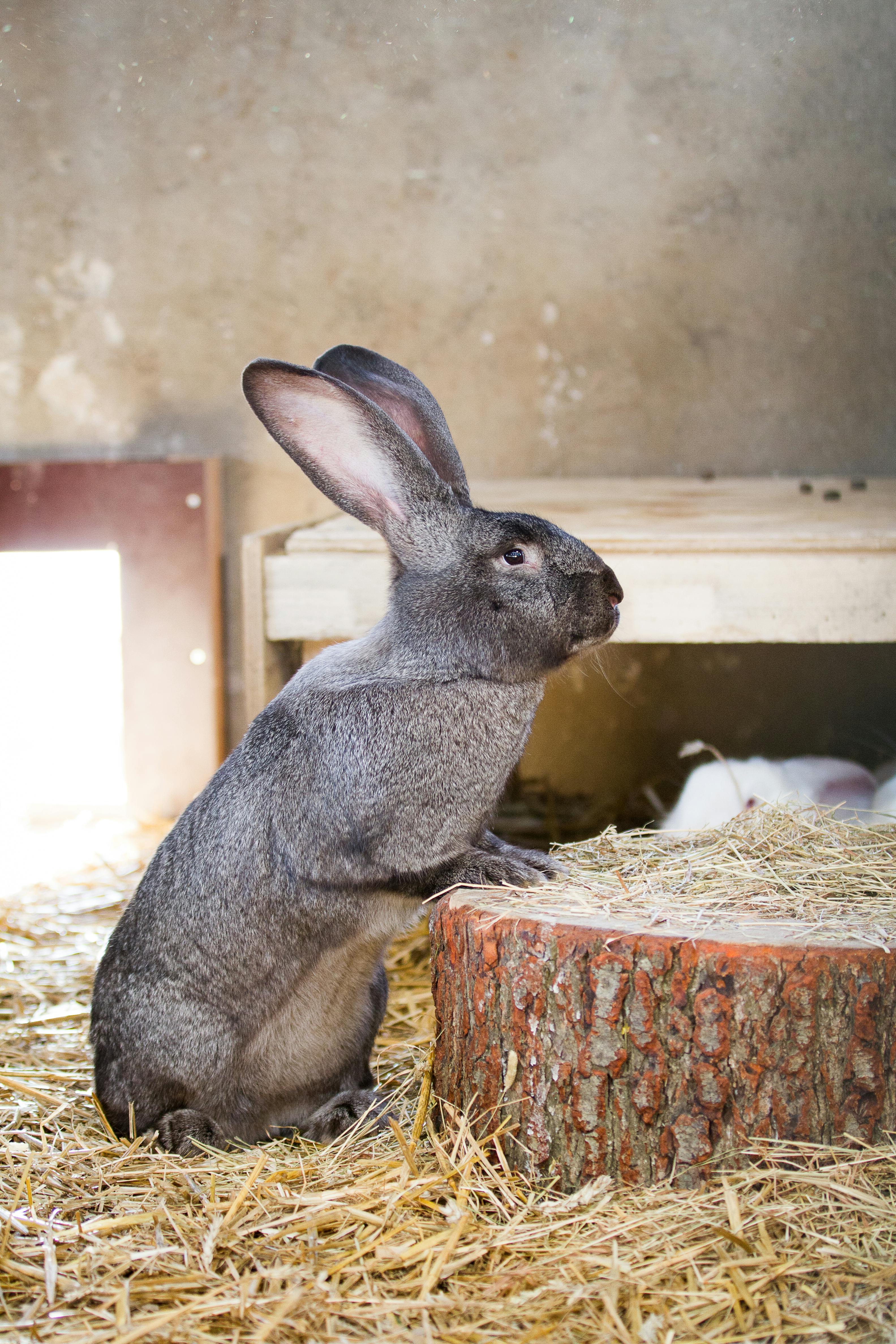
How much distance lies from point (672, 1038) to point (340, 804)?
0.67m

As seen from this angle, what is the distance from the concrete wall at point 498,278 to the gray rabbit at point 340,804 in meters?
2.58

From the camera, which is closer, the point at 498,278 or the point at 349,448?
the point at 349,448

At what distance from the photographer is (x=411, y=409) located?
2279 mm

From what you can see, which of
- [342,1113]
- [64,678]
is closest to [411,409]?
[342,1113]

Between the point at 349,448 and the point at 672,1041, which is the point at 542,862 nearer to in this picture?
the point at 672,1041

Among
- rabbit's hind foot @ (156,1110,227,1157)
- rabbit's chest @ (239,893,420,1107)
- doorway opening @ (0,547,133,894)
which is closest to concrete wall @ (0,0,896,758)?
doorway opening @ (0,547,133,894)

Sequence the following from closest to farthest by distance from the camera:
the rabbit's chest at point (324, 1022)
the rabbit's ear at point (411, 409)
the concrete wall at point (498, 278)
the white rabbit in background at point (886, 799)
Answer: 1. the rabbit's chest at point (324, 1022)
2. the rabbit's ear at point (411, 409)
3. the white rabbit in background at point (886, 799)
4. the concrete wall at point (498, 278)

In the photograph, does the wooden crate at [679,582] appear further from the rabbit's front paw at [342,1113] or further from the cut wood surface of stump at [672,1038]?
the cut wood surface of stump at [672,1038]

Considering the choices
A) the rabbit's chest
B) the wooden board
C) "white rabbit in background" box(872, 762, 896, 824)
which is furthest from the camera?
"white rabbit in background" box(872, 762, 896, 824)

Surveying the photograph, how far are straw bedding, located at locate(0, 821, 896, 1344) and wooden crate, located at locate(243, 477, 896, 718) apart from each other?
0.99 meters

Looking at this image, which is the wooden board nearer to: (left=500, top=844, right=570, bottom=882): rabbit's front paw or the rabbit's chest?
(left=500, top=844, right=570, bottom=882): rabbit's front paw

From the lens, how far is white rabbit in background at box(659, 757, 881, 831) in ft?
10.8

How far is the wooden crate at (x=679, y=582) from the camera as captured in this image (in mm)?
2906

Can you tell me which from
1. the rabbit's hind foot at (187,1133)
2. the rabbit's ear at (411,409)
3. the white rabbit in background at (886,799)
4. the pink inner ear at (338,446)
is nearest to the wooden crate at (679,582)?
the white rabbit in background at (886,799)
